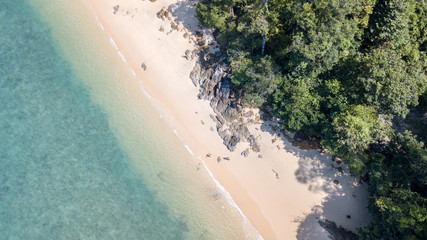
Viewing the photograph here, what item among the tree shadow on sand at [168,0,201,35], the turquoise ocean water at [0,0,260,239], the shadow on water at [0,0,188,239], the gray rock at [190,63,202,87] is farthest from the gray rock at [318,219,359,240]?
the tree shadow on sand at [168,0,201,35]

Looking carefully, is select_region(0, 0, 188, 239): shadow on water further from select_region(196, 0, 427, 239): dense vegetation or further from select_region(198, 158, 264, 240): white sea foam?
select_region(196, 0, 427, 239): dense vegetation

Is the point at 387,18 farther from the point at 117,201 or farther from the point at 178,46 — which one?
the point at 117,201

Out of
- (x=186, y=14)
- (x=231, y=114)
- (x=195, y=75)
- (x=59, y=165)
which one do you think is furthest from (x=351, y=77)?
(x=59, y=165)

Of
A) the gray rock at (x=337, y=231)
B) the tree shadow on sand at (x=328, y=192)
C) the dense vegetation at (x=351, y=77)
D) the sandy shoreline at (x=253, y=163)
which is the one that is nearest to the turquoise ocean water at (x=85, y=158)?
the sandy shoreline at (x=253, y=163)

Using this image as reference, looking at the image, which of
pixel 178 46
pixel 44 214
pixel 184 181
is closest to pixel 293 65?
pixel 178 46

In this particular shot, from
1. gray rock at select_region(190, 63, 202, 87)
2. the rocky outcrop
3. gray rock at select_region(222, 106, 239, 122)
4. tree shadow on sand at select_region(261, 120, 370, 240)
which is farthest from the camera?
gray rock at select_region(190, 63, 202, 87)

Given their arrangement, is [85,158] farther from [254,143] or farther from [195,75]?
[254,143]

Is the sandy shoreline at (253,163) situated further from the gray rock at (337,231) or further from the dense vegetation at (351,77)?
the dense vegetation at (351,77)
